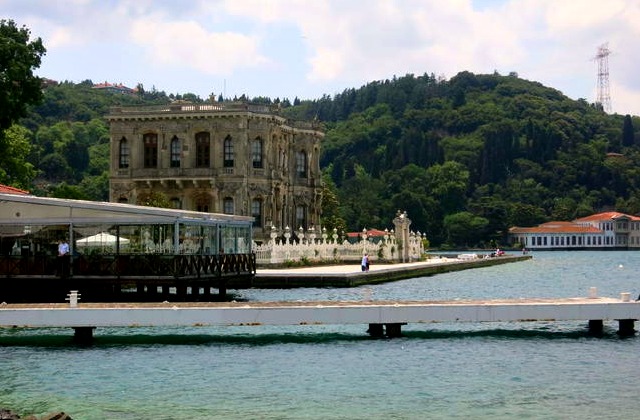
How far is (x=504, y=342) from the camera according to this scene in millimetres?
30766

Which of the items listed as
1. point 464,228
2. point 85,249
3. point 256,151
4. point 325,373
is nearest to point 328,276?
point 85,249

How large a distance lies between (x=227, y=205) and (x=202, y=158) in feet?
12.6

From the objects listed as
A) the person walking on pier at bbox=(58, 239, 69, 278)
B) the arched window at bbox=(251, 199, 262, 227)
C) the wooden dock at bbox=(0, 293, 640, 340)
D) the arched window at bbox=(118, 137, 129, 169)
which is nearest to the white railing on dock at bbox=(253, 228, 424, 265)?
the arched window at bbox=(251, 199, 262, 227)

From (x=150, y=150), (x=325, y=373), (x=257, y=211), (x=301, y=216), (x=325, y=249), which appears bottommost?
(x=325, y=373)

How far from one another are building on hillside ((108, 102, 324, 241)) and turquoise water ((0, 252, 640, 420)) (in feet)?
135

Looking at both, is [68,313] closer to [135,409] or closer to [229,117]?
[135,409]

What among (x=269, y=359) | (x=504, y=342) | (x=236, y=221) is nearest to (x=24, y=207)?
(x=236, y=221)

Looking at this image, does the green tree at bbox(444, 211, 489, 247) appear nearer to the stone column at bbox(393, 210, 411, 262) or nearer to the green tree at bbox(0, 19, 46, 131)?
the stone column at bbox(393, 210, 411, 262)

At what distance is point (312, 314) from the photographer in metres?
29.9

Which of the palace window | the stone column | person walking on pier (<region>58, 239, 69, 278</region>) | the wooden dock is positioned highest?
the palace window

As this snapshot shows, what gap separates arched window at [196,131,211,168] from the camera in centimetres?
7588

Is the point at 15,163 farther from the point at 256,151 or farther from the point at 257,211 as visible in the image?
the point at 257,211

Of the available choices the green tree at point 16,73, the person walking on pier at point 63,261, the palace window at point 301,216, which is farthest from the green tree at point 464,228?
the person walking on pier at point 63,261

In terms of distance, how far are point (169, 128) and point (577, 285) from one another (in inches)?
1172
